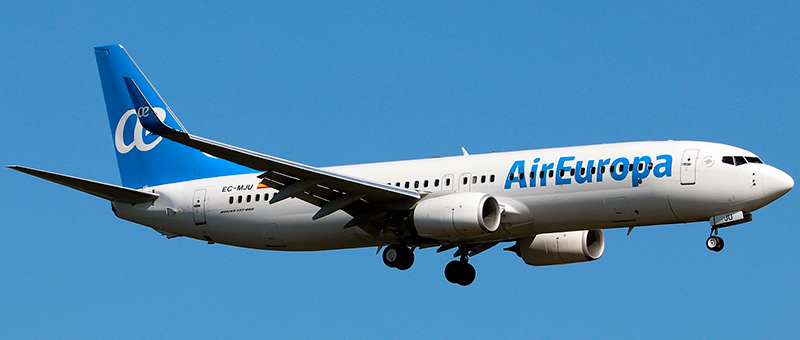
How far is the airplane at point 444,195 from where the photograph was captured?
Answer: 33969 millimetres

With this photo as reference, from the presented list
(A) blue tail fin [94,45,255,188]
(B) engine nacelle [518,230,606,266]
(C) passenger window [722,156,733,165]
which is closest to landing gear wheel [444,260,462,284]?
(B) engine nacelle [518,230,606,266]

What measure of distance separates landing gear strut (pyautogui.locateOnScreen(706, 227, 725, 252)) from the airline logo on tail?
2133cm

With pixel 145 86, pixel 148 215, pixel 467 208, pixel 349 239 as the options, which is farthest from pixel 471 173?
pixel 145 86

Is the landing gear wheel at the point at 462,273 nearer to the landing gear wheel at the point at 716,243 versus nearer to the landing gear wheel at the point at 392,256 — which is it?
the landing gear wheel at the point at 392,256

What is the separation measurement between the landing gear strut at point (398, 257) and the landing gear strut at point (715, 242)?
32.8ft

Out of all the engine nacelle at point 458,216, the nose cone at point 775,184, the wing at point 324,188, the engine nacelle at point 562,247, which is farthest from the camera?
the engine nacelle at point 562,247

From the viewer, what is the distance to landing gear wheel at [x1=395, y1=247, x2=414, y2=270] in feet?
126

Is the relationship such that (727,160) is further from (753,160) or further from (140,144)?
(140,144)

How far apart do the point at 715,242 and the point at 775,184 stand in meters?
2.46

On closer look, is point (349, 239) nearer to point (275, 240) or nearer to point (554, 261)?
point (275, 240)

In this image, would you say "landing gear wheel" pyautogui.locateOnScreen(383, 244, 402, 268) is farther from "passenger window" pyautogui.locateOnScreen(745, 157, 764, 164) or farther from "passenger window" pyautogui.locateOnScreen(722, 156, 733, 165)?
"passenger window" pyautogui.locateOnScreen(745, 157, 764, 164)

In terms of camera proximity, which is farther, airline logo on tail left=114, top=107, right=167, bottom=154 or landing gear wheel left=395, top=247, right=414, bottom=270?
airline logo on tail left=114, top=107, right=167, bottom=154

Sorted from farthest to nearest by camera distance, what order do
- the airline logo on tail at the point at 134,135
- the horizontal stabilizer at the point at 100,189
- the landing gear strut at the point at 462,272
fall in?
1. the airline logo on tail at the point at 134,135
2. the landing gear strut at the point at 462,272
3. the horizontal stabilizer at the point at 100,189

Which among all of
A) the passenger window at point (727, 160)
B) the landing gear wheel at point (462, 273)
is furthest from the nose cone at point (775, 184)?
the landing gear wheel at point (462, 273)
